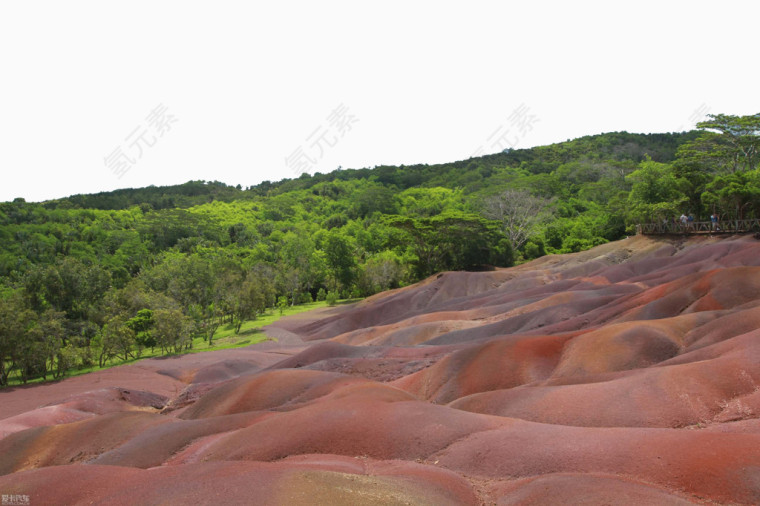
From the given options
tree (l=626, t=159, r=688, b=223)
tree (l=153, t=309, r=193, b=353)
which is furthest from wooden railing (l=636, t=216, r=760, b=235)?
tree (l=153, t=309, r=193, b=353)

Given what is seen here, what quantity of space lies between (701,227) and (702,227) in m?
0.09

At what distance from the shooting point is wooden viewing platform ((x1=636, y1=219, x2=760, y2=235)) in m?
48.1

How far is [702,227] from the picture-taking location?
54031 mm

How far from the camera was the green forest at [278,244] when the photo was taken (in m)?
47.6

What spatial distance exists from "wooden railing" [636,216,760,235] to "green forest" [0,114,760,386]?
1204 mm

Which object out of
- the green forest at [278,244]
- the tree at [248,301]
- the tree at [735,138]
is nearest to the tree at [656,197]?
the green forest at [278,244]

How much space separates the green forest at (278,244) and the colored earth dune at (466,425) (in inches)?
556

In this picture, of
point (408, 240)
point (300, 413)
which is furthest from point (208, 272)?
point (300, 413)

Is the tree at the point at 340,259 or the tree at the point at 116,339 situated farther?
the tree at the point at 340,259

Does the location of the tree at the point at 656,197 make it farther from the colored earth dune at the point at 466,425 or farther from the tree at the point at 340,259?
the tree at the point at 340,259

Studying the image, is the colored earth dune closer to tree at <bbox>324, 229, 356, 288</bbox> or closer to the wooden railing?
the wooden railing

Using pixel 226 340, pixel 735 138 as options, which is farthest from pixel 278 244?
pixel 735 138

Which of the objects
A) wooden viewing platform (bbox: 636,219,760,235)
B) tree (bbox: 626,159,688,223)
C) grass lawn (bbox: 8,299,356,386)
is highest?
tree (bbox: 626,159,688,223)

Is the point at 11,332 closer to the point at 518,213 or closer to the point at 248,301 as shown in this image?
the point at 248,301
